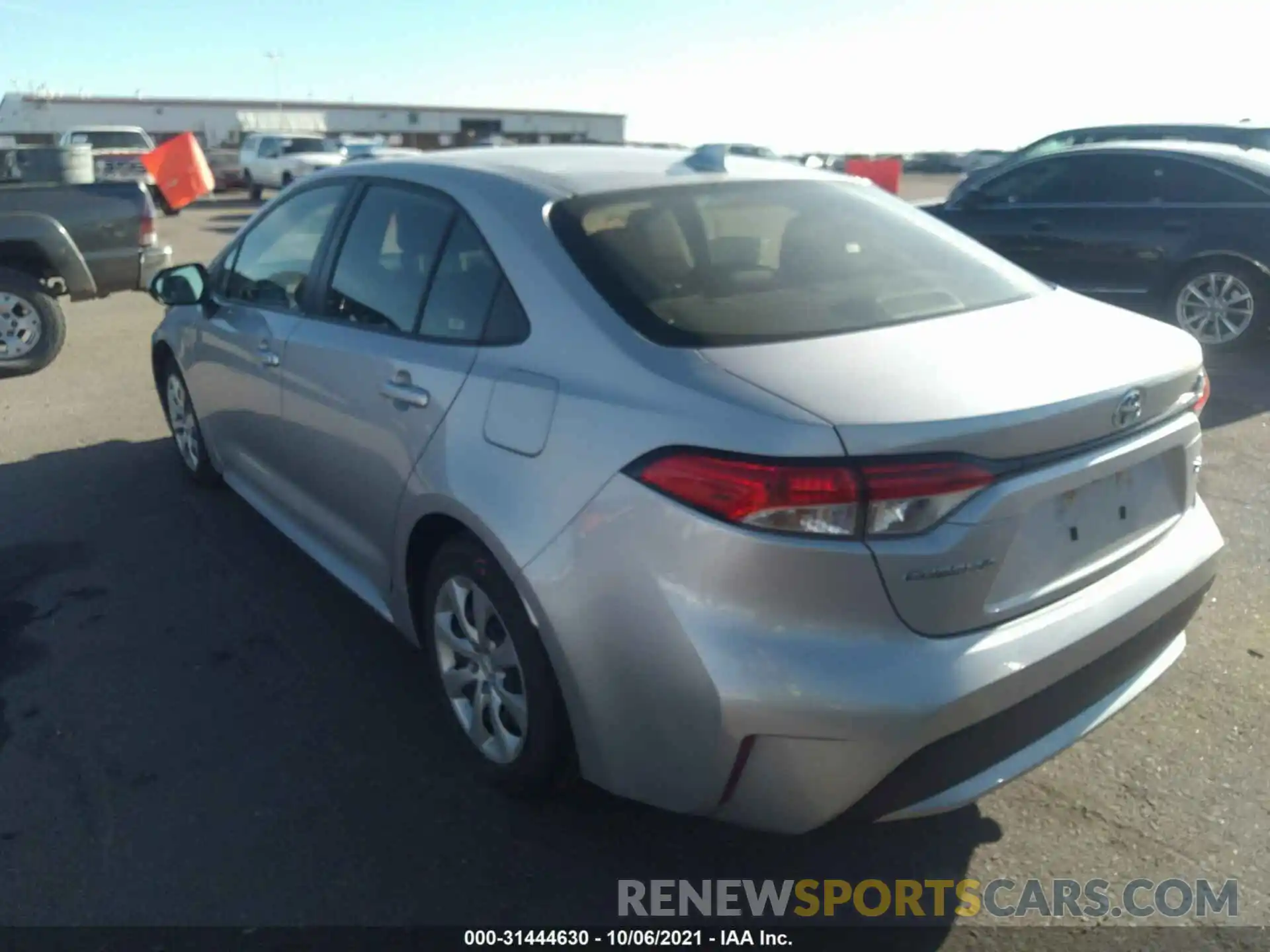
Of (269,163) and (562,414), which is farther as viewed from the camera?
(269,163)

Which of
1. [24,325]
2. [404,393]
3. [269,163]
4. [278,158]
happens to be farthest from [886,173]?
[269,163]

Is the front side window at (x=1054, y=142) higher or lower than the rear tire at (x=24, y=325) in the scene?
higher

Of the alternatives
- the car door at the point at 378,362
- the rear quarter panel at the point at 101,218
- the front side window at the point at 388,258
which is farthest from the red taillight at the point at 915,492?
the rear quarter panel at the point at 101,218

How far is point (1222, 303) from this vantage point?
7.95m

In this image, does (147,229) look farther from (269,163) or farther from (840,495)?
(269,163)

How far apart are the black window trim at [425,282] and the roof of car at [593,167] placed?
0.13 meters

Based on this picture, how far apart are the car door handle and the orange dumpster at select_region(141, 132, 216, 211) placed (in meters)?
16.4

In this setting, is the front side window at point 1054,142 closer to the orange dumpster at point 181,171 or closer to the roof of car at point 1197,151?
the roof of car at point 1197,151

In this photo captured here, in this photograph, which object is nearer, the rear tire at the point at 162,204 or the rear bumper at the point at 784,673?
the rear bumper at the point at 784,673

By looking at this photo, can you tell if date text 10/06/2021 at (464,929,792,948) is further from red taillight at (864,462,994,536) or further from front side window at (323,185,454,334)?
front side window at (323,185,454,334)

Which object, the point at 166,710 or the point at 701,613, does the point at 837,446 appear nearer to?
the point at 701,613

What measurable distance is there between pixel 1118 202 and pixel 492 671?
7486 millimetres

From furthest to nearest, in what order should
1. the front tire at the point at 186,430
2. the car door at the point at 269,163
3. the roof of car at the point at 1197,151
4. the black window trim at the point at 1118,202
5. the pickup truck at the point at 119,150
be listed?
1. the car door at the point at 269,163
2. the pickup truck at the point at 119,150
3. the roof of car at the point at 1197,151
4. the black window trim at the point at 1118,202
5. the front tire at the point at 186,430

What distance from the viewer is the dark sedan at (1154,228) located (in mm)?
7840
